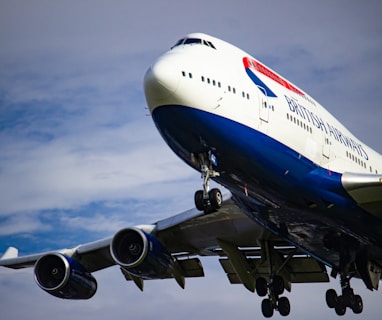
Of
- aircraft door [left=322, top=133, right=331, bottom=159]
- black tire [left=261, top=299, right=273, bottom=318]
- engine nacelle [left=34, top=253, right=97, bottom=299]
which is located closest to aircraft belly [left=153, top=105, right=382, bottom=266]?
aircraft door [left=322, top=133, right=331, bottom=159]

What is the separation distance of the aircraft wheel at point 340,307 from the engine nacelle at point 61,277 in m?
9.17

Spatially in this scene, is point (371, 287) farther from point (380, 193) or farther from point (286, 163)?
point (286, 163)

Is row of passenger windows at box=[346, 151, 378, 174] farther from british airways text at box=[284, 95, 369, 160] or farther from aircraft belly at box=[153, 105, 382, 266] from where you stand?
aircraft belly at box=[153, 105, 382, 266]

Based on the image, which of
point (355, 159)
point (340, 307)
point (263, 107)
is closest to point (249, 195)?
point (263, 107)

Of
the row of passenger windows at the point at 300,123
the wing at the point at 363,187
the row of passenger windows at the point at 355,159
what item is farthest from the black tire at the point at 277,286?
the row of passenger windows at the point at 300,123

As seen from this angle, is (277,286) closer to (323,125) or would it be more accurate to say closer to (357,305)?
(357,305)

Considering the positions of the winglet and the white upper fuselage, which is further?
the winglet

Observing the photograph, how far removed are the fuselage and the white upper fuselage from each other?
3 centimetres

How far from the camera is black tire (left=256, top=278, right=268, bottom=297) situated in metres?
31.8

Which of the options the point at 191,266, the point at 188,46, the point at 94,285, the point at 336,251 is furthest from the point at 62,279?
the point at 188,46

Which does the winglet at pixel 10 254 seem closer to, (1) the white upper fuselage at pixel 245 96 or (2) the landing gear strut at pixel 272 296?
(2) the landing gear strut at pixel 272 296

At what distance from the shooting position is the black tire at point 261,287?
31828mm

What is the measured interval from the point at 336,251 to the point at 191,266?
23.2 feet

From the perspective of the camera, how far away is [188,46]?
2438 centimetres
